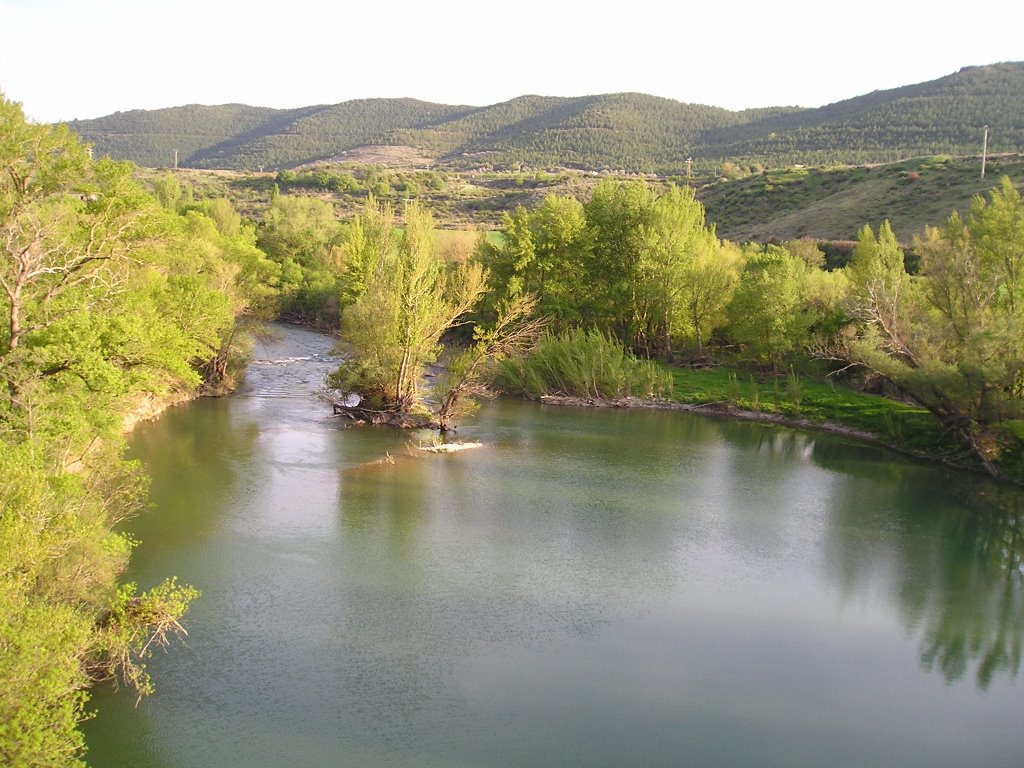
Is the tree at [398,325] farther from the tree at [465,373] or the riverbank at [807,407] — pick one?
the riverbank at [807,407]

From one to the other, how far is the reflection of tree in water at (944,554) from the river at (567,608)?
85 millimetres

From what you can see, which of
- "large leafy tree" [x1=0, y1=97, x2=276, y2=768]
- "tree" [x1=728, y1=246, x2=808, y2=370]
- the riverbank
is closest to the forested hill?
the riverbank

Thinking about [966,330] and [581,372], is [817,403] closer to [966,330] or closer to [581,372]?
[966,330]

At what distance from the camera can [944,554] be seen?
2245 cm

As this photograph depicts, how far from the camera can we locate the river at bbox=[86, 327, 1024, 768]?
1381 cm

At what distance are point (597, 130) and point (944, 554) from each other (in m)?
118

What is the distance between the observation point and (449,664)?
1577 cm

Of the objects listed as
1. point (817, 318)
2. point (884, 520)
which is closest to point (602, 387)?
point (817, 318)

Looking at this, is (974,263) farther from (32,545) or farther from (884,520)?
(32,545)

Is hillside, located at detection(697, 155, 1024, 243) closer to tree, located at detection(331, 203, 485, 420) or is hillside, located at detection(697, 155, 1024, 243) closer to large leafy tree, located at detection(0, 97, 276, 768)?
tree, located at detection(331, 203, 485, 420)

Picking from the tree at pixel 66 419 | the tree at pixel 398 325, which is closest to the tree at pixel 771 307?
the tree at pixel 398 325

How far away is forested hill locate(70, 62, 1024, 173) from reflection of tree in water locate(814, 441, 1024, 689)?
5965 centimetres

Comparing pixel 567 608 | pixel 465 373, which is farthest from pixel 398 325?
pixel 567 608

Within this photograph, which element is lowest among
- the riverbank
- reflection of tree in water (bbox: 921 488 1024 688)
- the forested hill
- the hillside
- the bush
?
reflection of tree in water (bbox: 921 488 1024 688)
